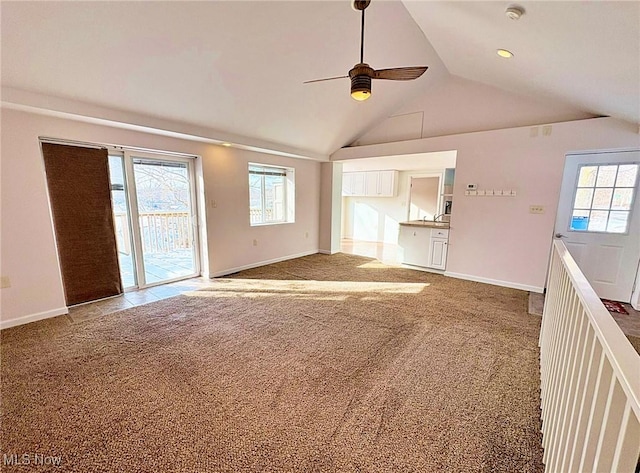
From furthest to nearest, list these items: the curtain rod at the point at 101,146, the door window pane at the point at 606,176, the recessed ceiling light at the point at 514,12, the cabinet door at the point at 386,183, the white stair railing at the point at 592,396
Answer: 1. the cabinet door at the point at 386,183
2. the door window pane at the point at 606,176
3. the curtain rod at the point at 101,146
4. the recessed ceiling light at the point at 514,12
5. the white stair railing at the point at 592,396

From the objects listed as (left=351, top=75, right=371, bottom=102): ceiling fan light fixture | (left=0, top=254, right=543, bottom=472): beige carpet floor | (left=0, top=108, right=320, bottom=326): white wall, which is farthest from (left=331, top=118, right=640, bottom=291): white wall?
(left=0, top=108, right=320, bottom=326): white wall

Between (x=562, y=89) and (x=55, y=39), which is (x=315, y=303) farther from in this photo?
(x=562, y=89)

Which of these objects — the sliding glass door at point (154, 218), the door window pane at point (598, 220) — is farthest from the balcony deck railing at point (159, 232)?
the door window pane at point (598, 220)

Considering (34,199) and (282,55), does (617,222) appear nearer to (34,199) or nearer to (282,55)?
(282,55)

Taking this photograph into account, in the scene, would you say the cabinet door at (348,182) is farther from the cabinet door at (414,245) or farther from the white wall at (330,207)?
the cabinet door at (414,245)

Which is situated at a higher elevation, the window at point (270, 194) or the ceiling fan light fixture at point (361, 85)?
the ceiling fan light fixture at point (361, 85)

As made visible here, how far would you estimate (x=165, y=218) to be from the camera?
4.32m

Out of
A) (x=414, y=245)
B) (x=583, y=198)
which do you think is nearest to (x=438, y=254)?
(x=414, y=245)

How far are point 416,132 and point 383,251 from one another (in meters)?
2.94

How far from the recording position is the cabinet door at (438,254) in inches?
196

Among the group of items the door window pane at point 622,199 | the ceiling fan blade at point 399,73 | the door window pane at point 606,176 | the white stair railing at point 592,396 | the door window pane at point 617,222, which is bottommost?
the white stair railing at point 592,396

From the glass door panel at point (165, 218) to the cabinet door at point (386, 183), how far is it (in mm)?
4990

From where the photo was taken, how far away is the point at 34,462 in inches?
58.5

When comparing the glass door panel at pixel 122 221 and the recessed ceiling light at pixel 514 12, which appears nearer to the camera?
the recessed ceiling light at pixel 514 12
